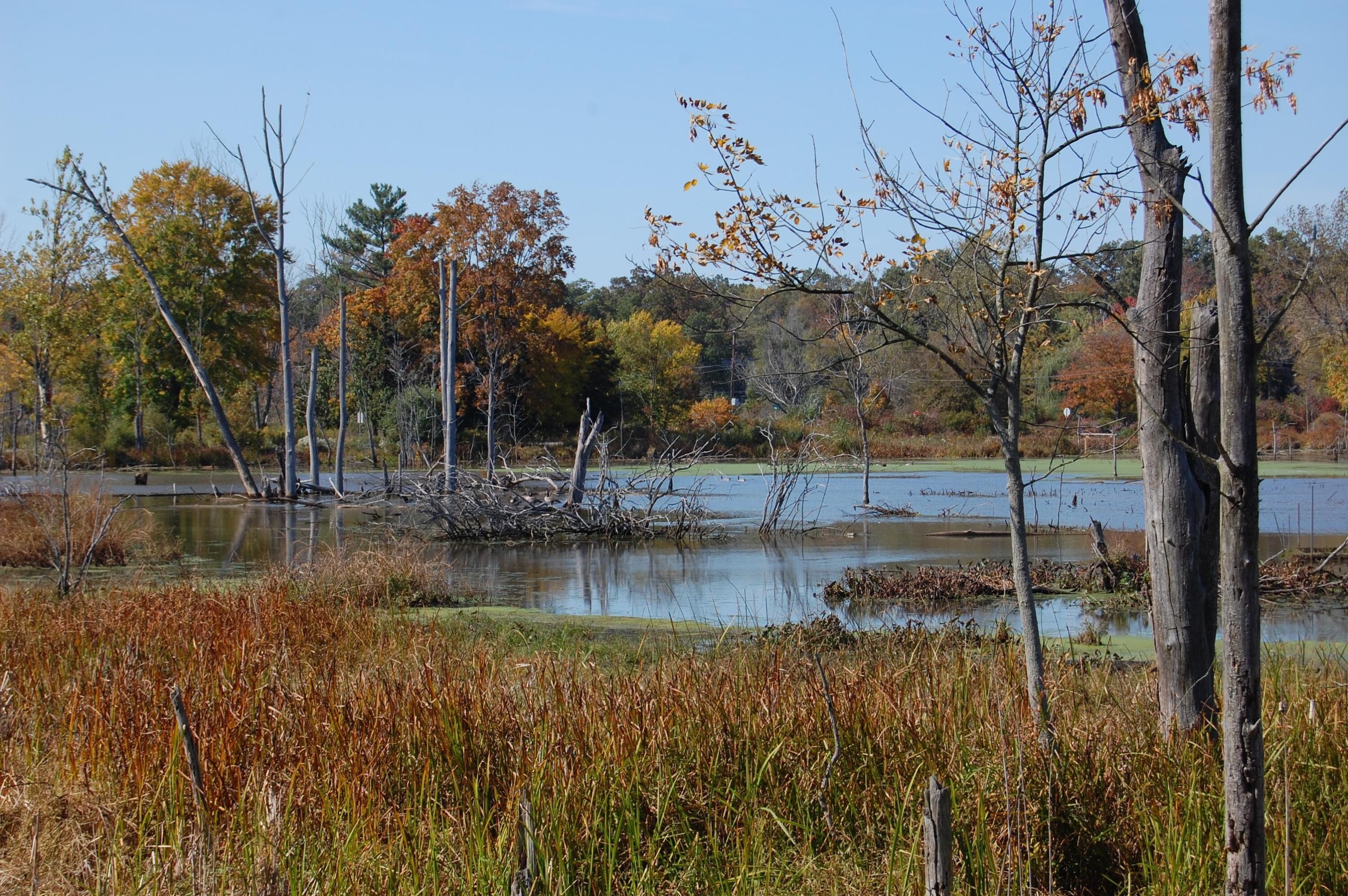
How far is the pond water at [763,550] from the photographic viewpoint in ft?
39.5

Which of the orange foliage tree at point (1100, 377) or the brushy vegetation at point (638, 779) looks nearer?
the brushy vegetation at point (638, 779)

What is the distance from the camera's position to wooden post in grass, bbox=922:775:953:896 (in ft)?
8.95

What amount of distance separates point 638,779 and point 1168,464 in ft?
8.46

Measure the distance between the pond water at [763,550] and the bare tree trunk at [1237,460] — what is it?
5828 mm

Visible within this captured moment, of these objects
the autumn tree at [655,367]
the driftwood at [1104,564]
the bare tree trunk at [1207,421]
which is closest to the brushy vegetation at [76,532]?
the driftwood at [1104,564]

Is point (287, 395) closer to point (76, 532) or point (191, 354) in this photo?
point (191, 354)

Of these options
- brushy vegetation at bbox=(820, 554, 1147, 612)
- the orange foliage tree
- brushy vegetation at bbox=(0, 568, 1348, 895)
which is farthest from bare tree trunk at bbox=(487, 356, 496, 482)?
the orange foliage tree

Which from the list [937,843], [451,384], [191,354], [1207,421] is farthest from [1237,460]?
[451,384]

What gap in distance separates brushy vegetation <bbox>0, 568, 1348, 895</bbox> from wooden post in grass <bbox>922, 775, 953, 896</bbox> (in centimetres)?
88

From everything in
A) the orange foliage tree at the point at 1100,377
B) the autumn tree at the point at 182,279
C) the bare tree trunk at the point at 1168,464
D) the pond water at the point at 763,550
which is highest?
the autumn tree at the point at 182,279

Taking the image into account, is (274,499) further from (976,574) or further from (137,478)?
(976,574)

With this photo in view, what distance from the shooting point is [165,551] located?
682 inches

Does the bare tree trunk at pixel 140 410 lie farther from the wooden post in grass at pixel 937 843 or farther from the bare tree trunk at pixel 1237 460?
the bare tree trunk at pixel 1237 460

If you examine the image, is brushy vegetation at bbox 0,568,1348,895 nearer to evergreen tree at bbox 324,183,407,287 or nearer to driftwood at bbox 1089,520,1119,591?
driftwood at bbox 1089,520,1119,591
